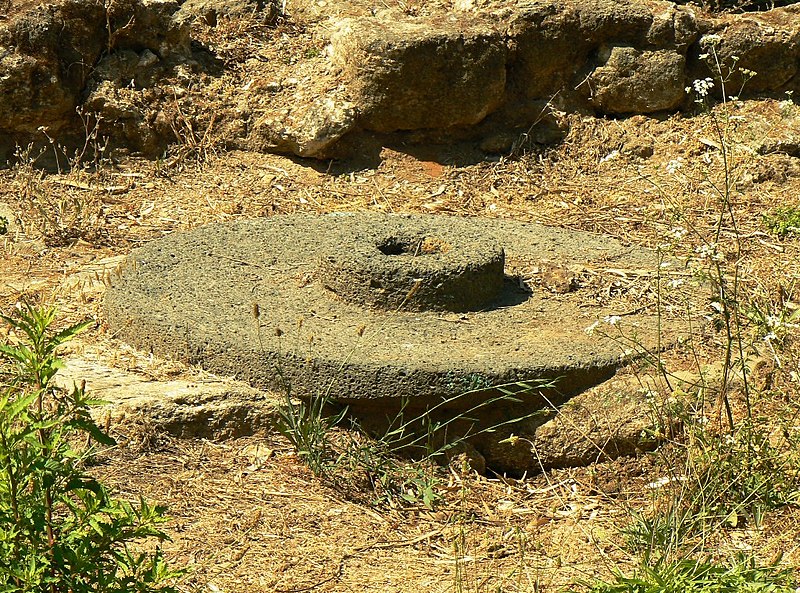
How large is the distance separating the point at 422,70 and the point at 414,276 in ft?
7.15

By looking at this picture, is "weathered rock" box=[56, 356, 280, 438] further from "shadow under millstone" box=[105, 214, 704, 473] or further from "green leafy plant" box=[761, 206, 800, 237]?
"green leafy plant" box=[761, 206, 800, 237]

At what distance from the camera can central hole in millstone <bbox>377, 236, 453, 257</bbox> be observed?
4.63 metres

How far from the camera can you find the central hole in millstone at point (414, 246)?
15.2 ft

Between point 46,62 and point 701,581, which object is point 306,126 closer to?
point 46,62

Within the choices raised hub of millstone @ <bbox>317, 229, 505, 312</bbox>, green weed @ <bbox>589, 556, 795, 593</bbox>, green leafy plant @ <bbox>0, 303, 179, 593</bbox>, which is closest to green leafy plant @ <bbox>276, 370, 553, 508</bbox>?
raised hub of millstone @ <bbox>317, 229, 505, 312</bbox>

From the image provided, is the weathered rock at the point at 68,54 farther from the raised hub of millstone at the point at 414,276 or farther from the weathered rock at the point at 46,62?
the raised hub of millstone at the point at 414,276

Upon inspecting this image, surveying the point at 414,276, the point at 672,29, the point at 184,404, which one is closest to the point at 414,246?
the point at 414,276

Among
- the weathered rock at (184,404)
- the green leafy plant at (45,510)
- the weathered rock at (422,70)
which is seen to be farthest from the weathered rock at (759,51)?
the green leafy plant at (45,510)

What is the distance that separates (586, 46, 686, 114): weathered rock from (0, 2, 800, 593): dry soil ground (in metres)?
0.15

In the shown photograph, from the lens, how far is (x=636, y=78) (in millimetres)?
6531

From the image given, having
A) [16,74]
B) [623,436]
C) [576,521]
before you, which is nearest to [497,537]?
[576,521]

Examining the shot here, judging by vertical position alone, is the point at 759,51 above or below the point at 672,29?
below

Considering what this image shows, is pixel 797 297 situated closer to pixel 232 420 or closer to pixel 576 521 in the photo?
pixel 576 521

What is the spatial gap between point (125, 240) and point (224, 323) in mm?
1524
